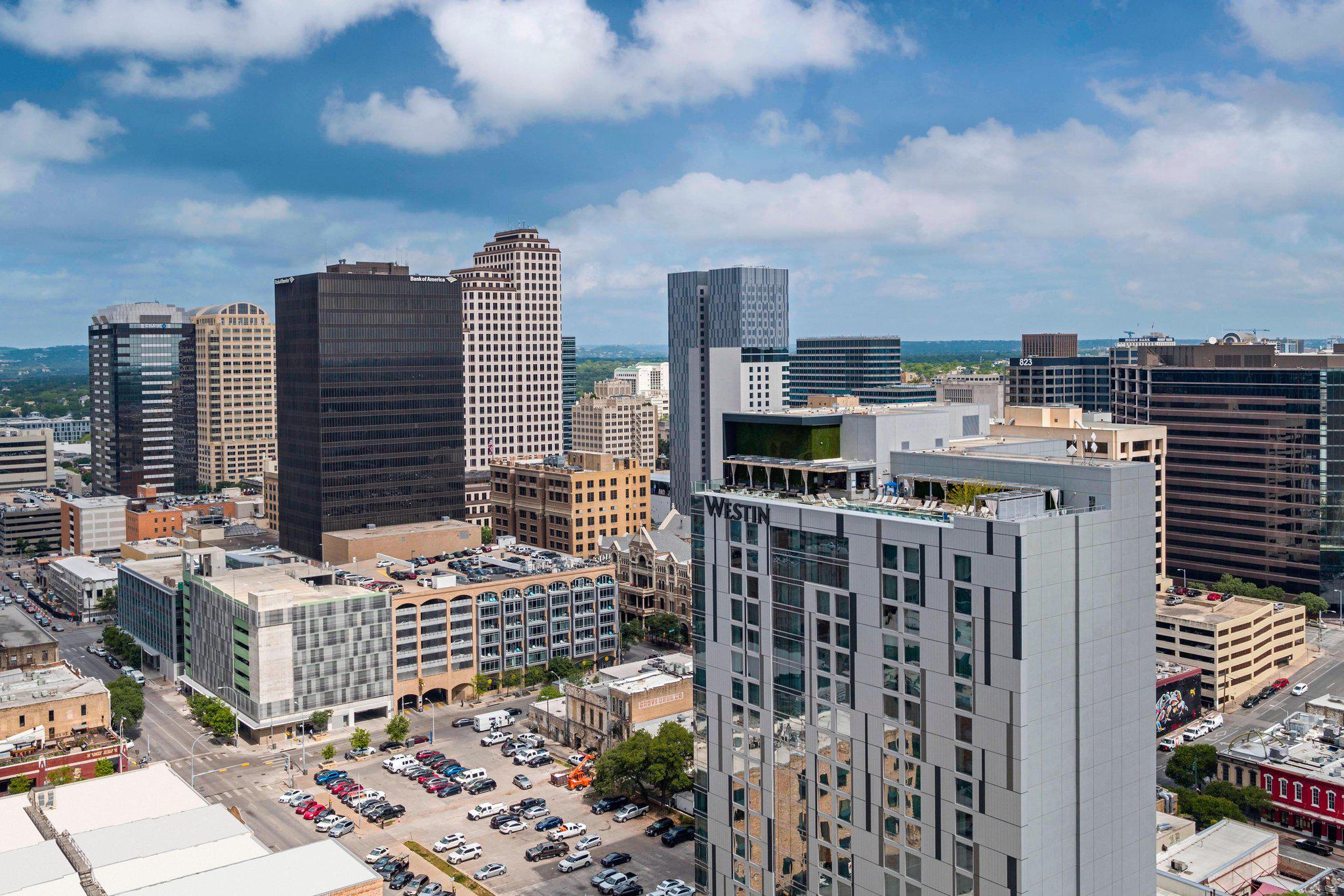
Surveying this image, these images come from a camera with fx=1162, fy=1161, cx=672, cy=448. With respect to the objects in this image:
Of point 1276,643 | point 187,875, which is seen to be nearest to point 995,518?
point 187,875

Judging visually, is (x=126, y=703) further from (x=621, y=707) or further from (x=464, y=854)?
(x=621, y=707)

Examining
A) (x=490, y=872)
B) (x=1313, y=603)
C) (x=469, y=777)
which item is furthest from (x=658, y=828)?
(x=1313, y=603)

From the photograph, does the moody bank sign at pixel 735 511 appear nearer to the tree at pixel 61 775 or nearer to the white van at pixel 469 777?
the white van at pixel 469 777

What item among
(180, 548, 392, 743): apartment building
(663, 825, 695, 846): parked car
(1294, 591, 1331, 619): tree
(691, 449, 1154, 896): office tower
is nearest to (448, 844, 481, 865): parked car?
(663, 825, 695, 846): parked car

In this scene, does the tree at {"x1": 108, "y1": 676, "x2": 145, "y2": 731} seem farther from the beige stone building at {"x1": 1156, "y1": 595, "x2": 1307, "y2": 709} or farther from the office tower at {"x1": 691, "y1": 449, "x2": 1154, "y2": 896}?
the beige stone building at {"x1": 1156, "y1": 595, "x2": 1307, "y2": 709}

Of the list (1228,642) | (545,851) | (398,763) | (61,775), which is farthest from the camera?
(1228,642)

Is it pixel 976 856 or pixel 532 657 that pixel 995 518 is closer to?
pixel 976 856
